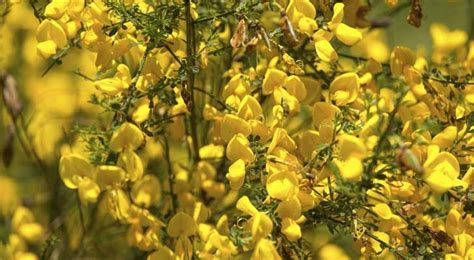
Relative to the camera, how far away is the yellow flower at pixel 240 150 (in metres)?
1.64

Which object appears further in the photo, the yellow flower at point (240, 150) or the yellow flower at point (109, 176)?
the yellow flower at point (109, 176)

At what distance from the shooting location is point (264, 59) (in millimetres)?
2018

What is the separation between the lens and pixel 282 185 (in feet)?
5.20

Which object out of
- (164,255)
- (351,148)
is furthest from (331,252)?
(351,148)

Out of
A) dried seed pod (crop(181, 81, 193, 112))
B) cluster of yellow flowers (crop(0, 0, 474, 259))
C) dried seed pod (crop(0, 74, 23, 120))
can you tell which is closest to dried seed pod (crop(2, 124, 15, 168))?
dried seed pod (crop(0, 74, 23, 120))

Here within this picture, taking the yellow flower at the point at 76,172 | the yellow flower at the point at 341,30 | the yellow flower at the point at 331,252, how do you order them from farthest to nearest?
the yellow flower at the point at 331,252 → the yellow flower at the point at 76,172 → the yellow flower at the point at 341,30

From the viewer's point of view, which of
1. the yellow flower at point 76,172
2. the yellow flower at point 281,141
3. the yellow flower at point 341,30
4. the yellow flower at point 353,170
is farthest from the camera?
the yellow flower at point 76,172

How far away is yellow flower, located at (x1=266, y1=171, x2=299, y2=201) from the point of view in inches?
62.2

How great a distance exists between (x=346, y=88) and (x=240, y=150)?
298mm

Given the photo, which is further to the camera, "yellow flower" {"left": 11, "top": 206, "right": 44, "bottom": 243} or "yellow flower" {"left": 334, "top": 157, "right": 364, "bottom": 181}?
"yellow flower" {"left": 11, "top": 206, "right": 44, "bottom": 243}

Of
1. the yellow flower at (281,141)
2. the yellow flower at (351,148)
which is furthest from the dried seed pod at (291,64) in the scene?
the yellow flower at (351,148)

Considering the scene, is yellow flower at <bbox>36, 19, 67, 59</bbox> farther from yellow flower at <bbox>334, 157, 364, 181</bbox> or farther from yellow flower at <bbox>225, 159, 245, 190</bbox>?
yellow flower at <bbox>334, 157, 364, 181</bbox>

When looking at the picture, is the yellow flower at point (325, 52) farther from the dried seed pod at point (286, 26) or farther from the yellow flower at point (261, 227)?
the yellow flower at point (261, 227)

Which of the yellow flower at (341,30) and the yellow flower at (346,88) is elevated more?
the yellow flower at (341,30)
